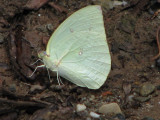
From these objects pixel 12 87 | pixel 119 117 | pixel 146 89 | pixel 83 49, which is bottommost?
pixel 119 117

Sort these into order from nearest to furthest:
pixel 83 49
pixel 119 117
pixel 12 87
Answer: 1. pixel 119 117
2. pixel 12 87
3. pixel 83 49

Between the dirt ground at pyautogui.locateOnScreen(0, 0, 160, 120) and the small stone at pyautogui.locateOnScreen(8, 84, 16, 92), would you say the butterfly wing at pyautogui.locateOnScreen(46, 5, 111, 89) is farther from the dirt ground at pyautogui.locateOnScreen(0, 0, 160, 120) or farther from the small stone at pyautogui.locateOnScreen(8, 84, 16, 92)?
the small stone at pyautogui.locateOnScreen(8, 84, 16, 92)

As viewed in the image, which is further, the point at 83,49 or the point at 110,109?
the point at 83,49

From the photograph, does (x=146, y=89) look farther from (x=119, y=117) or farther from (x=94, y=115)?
(x=94, y=115)

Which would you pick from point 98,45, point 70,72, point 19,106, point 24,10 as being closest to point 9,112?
point 19,106

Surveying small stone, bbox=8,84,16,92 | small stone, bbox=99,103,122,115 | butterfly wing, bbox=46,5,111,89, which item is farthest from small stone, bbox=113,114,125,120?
small stone, bbox=8,84,16,92

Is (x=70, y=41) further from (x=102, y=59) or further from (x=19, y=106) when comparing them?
(x=19, y=106)

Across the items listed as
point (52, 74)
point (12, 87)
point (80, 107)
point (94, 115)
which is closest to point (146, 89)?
point (94, 115)
